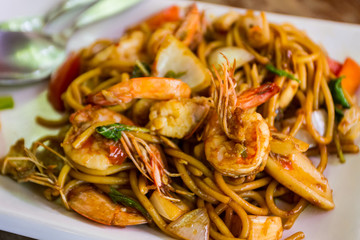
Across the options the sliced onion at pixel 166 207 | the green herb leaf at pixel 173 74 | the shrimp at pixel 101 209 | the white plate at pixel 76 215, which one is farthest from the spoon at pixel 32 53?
the sliced onion at pixel 166 207

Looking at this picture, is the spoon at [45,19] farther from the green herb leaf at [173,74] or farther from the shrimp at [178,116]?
the shrimp at [178,116]

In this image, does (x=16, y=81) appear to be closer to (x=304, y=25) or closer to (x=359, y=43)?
(x=304, y=25)

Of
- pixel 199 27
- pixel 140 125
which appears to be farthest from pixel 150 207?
pixel 199 27

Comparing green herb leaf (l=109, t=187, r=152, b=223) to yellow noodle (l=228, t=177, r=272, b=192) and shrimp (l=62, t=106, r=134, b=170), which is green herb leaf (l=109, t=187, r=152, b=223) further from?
yellow noodle (l=228, t=177, r=272, b=192)

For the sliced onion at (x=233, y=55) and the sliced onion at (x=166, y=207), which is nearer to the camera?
the sliced onion at (x=166, y=207)

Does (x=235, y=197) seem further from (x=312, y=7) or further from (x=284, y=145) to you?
(x=312, y=7)

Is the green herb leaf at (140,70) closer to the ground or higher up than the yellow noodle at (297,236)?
higher up

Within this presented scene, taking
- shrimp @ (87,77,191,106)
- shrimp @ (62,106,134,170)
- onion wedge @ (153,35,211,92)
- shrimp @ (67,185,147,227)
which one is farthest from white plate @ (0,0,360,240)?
onion wedge @ (153,35,211,92)
